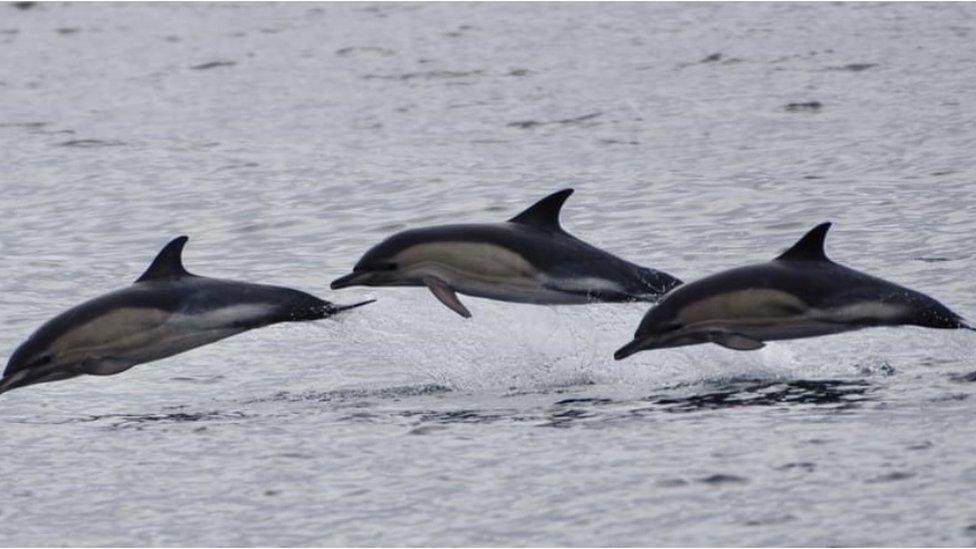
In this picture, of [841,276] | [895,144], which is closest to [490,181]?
[895,144]

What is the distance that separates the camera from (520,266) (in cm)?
1402

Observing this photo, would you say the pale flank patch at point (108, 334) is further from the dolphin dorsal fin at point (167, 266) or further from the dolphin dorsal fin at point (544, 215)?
the dolphin dorsal fin at point (544, 215)

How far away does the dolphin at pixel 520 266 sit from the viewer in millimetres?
13969

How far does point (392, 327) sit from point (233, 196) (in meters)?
7.93

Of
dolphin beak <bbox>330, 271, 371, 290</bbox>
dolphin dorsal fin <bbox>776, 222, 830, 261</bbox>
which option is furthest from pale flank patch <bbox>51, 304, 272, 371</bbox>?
dolphin dorsal fin <bbox>776, 222, 830, 261</bbox>

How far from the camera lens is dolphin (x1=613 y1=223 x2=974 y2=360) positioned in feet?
43.6

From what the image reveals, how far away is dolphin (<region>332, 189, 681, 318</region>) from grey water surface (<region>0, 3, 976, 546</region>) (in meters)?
0.67

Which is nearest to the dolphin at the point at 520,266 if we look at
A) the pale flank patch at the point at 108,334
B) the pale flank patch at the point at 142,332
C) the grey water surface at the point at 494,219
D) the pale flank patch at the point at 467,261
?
the pale flank patch at the point at 467,261

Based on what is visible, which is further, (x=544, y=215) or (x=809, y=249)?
(x=544, y=215)

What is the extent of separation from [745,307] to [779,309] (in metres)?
0.19

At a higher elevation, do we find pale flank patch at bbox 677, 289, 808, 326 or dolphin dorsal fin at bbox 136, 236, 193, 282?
dolphin dorsal fin at bbox 136, 236, 193, 282

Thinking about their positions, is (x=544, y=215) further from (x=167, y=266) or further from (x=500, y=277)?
(x=167, y=266)

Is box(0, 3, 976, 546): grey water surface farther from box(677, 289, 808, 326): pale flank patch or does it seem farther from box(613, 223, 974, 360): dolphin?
box(677, 289, 808, 326): pale flank patch

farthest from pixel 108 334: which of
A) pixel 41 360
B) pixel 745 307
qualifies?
pixel 745 307
